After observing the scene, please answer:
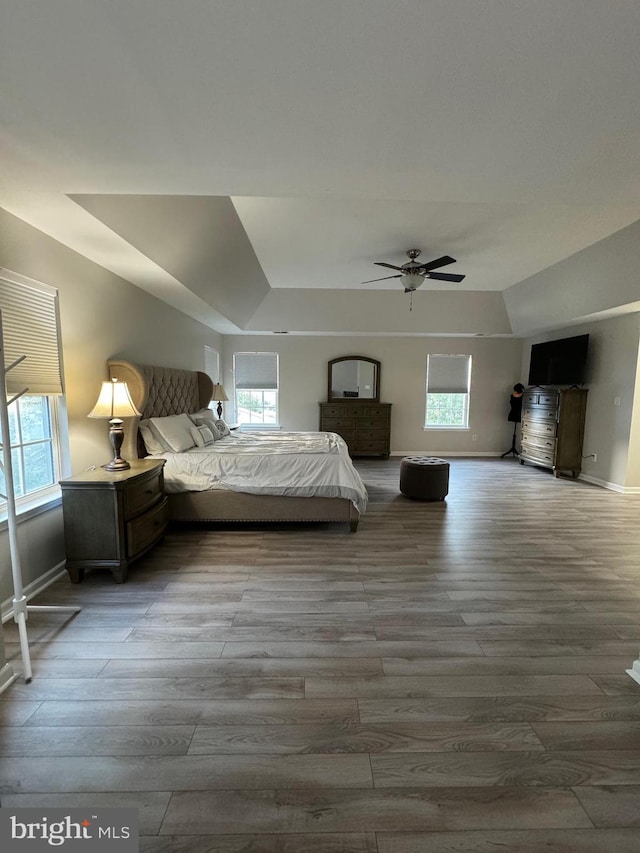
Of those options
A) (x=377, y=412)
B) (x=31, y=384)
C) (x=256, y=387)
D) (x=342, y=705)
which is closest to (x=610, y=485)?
(x=377, y=412)

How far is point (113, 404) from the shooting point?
2865mm

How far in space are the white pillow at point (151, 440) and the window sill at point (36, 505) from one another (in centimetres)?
100

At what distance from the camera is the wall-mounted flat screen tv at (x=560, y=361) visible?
566 cm

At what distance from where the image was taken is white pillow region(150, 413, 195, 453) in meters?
3.74

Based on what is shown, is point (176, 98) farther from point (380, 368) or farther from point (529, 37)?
point (380, 368)

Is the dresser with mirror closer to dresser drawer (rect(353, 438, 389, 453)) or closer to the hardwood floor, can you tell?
dresser drawer (rect(353, 438, 389, 453))

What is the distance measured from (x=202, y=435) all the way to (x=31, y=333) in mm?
2137

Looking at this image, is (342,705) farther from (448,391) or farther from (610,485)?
(448,391)

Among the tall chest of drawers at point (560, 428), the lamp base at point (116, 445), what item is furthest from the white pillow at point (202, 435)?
the tall chest of drawers at point (560, 428)

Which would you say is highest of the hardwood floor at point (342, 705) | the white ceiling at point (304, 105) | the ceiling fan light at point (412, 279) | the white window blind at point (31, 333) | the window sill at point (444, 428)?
the ceiling fan light at point (412, 279)

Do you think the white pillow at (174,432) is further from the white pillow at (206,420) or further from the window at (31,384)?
the window at (31,384)

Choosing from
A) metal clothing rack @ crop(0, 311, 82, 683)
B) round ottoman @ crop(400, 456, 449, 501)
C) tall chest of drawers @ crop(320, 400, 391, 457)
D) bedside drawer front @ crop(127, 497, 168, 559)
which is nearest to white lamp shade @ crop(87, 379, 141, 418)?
bedside drawer front @ crop(127, 497, 168, 559)

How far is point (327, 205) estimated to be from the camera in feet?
10.6

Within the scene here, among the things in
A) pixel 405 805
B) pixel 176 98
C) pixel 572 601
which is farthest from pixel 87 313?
pixel 572 601
